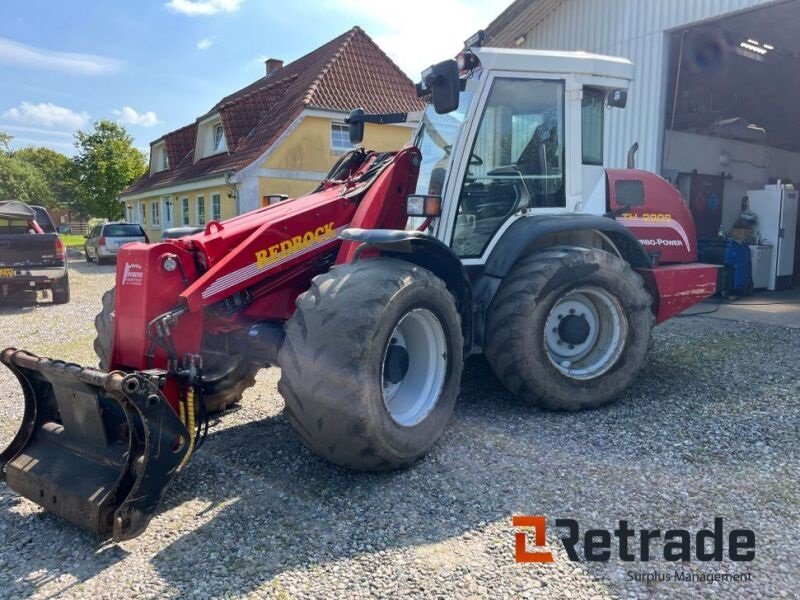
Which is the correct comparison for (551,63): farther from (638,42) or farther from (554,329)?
(638,42)

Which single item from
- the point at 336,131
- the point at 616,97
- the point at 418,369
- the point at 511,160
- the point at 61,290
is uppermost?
the point at 336,131

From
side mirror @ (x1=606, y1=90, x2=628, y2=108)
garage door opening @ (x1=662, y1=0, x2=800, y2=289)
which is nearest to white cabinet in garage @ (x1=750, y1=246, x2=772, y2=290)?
garage door opening @ (x1=662, y1=0, x2=800, y2=289)

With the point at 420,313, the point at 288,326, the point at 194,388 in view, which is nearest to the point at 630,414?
the point at 420,313

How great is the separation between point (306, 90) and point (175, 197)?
9127 mm

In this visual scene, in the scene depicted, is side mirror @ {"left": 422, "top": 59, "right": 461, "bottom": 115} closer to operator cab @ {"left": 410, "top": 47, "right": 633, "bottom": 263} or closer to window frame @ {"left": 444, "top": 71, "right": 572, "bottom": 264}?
operator cab @ {"left": 410, "top": 47, "right": 633, "bottom": 263}

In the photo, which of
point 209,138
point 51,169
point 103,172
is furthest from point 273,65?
point 51,169

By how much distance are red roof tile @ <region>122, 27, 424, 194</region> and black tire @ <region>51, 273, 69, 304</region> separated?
7828 millimetres

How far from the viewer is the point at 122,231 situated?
2259 centimetres

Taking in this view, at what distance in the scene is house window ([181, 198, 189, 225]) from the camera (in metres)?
24.5

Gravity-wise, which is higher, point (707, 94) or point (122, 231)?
point (707, 94)

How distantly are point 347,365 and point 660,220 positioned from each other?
414 centimetres

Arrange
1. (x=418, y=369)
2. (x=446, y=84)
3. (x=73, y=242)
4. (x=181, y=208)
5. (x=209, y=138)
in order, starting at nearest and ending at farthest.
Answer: (x=446, y=84) < (x=418, y=369) < (x=209, y=138) < (x=181, y=208) < (x=73, y=242)

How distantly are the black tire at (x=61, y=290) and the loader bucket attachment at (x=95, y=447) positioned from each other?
9075 millimetres

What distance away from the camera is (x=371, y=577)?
2.77m
